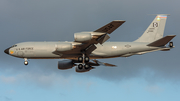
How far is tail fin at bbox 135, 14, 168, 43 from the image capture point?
4719cm

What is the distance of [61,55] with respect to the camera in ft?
144

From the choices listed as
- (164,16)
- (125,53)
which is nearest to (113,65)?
(125,53)

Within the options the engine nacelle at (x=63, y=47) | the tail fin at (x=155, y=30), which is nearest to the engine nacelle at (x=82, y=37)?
the engine nacelle at (x=63, y=47)

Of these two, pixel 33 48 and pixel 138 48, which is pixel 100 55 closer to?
pixel 138 48

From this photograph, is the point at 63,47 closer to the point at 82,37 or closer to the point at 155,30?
the point at 82,37

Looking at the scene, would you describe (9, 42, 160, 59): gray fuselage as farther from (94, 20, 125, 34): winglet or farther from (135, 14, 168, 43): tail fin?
(94, 20, 125, 34): winglet

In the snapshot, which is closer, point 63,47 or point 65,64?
point 63,47

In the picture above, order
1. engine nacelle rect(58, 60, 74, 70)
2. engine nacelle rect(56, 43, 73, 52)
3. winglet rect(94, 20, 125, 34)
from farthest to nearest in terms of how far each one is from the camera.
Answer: engine nacelle rect(58, 60, 74, 70) < engine nacelle rect(56, 43, 73, 52) < winglet rect(94, 20, 125, 34)

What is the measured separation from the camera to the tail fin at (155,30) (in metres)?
47.2

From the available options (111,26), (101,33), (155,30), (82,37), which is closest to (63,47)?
(82,37)

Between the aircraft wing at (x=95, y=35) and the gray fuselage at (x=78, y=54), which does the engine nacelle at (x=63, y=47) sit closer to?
the aircraft wing at (x=95, y=35)

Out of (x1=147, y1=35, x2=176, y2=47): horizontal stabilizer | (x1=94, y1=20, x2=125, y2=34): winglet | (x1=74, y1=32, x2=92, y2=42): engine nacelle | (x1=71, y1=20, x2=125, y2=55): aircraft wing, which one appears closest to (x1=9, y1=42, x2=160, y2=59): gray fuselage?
(x1=147, y1=35, x2=176, y2=47): horizontal stabilizer

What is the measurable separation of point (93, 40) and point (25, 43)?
40.2 ft

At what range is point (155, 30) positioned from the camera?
4769cm
